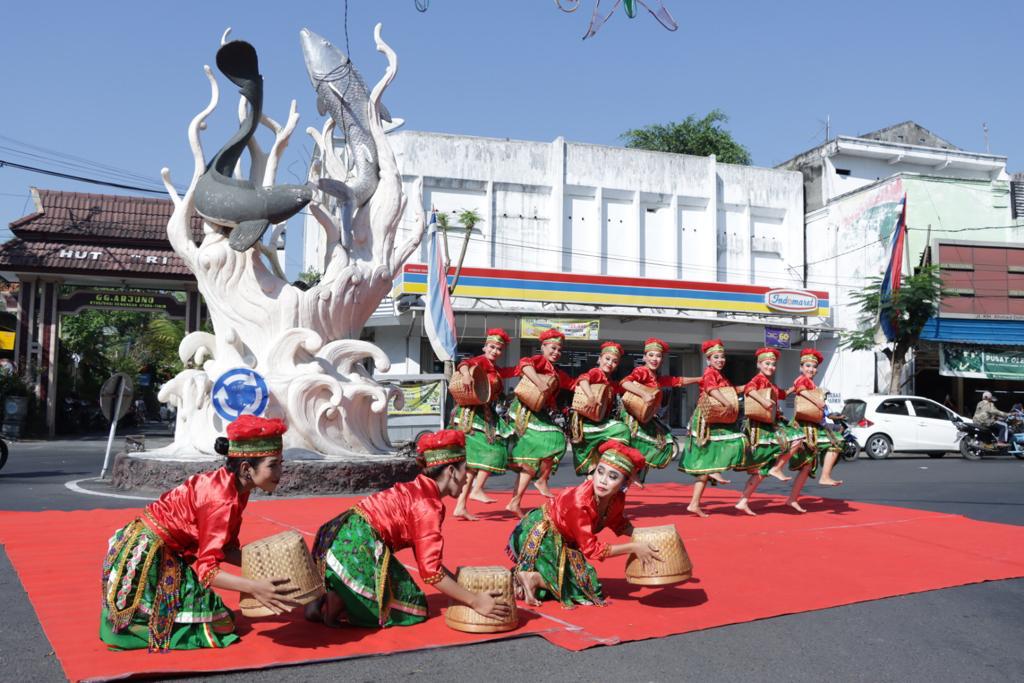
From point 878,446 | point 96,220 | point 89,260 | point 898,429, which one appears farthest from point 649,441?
point 96,220

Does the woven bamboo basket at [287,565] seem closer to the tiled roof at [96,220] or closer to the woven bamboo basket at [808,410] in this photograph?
the woven bamboo basket at [808,410]

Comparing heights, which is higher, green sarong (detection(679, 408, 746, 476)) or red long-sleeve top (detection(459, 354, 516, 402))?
red long-sleeve top (detection(459, 354, 516, 402))

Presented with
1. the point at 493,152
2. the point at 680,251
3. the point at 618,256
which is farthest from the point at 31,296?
the point at 680,251

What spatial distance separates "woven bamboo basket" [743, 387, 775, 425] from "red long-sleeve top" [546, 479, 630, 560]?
379cm

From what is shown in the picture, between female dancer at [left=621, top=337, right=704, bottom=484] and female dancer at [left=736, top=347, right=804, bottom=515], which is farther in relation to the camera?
female dancer at [left=736, top=347, right=804, bottom=515]

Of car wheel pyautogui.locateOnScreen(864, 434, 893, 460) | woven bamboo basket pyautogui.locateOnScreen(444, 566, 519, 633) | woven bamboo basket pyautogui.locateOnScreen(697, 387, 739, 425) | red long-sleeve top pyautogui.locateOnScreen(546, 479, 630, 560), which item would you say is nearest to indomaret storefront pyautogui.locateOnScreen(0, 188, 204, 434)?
car wheel pyautogui.locateOnScreen(864, 434, 893, 460)

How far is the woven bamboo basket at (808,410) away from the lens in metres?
8.16

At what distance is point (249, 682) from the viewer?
330 cm

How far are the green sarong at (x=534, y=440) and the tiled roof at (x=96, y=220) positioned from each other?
1645 centimetres

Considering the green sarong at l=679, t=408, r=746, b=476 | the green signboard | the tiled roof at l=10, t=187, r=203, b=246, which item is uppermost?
the tiled roof at l=10, t=187, r=203, b=246

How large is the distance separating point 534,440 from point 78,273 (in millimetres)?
17947

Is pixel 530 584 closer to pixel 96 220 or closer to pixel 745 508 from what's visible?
pixel 745 508

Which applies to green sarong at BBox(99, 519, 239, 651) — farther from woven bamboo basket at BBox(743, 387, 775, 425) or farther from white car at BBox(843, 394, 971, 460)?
white car at BBox(843, 394, 971, 460)

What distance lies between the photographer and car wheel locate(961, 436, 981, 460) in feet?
55.3
